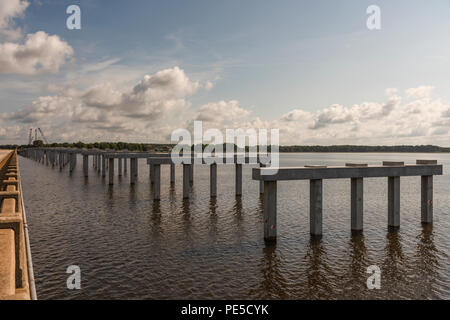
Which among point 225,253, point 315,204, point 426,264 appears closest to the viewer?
point 426,264

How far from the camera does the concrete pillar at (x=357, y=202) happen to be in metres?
24.2

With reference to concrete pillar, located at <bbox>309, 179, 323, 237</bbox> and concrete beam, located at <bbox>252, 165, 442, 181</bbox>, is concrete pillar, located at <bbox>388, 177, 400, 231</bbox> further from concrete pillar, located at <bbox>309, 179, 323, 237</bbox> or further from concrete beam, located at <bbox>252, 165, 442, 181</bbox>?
concrete pillar, located at <bbox>309, 179, 323, 237</bbox>

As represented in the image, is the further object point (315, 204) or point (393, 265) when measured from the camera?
point (315, 204)

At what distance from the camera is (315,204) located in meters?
22.9

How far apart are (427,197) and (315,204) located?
11830 millimetres

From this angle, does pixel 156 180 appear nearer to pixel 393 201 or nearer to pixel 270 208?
pixel 270 208

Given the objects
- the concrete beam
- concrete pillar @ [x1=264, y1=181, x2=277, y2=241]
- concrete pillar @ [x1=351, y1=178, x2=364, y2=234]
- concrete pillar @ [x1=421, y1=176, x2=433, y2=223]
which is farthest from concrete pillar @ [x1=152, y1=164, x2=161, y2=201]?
concrete pillar @ [x1=421, y1=176, x2=433, y2=223]

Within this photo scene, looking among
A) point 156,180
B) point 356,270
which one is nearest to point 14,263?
point 356,270

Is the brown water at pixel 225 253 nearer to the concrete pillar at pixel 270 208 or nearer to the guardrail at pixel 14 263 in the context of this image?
the concrete pillar at pixel 270 208

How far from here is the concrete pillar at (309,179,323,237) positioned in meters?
22.9

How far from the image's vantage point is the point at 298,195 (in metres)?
46.3

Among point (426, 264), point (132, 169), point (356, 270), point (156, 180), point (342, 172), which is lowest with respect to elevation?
point (426, 264)
